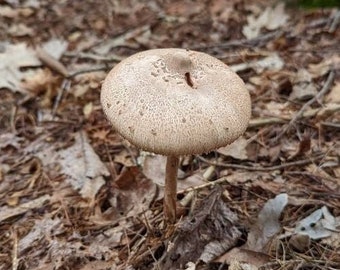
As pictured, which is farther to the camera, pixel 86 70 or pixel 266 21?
pixel 266 21

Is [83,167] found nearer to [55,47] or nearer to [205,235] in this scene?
[205,235]

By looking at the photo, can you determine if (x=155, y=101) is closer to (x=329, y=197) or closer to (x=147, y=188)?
(x=147, y=188)

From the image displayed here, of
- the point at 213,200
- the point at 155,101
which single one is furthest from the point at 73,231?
the point at 155,101

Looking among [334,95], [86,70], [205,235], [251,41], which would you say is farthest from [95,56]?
[205,235]

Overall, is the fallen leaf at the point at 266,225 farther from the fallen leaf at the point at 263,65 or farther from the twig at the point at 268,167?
the fallen leaf at the point at 263,65

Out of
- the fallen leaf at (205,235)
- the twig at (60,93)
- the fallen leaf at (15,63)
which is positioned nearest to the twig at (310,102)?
the fallen leaf at (205,235)

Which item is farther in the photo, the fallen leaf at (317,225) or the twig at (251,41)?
the twig at (251,41)

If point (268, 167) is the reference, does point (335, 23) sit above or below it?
above

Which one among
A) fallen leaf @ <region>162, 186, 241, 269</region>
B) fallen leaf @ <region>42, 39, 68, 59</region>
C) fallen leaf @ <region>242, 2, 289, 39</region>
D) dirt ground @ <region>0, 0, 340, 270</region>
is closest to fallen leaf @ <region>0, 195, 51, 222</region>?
dirt ground @ <region>0, 0, 340, 270</region>
